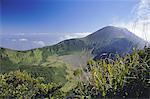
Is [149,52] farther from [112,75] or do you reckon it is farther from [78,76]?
[78,76]

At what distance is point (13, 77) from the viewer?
4719mm

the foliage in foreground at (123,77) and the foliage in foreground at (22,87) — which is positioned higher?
the foliage in foreground at (123,77)

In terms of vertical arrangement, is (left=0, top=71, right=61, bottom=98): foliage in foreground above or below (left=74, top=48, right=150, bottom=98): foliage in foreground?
below

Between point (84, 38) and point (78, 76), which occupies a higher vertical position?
point (84, 38)

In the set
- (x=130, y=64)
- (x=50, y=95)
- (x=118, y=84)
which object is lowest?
(x=50, y=95)

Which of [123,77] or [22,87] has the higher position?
[123,77]

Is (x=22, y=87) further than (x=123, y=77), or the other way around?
(x=22, y=87)

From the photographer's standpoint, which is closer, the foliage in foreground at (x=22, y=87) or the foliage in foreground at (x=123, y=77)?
the foliage in foreground at (x=123, y=77)

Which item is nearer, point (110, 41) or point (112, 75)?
point (112, 75)

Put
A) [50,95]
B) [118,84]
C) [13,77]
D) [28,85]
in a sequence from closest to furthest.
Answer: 1. [118,84]
2. [50,95]
3. [28,85]
4. [13,77]

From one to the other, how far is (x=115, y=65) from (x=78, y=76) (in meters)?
0.59

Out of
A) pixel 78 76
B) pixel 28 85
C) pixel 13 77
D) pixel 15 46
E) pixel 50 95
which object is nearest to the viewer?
pixel 78 76

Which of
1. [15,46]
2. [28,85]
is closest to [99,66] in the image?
[28,85]

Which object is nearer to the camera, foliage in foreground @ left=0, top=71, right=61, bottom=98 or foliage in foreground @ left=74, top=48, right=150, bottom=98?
foliage in foreground @ left=74, top=48, right=150, bottom=98
